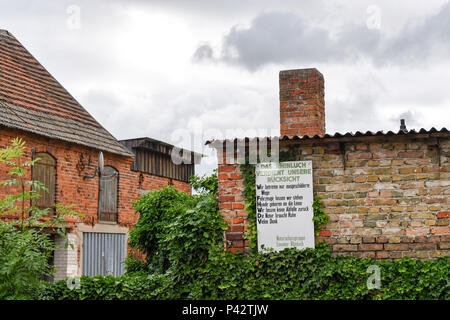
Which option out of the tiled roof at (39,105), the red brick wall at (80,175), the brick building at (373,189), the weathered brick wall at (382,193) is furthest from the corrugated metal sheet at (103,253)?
the weathered brick wall at (382,193)

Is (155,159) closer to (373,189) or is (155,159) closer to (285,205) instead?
(285,205)

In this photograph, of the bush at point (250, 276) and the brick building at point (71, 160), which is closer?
the bush at point (250, 276)

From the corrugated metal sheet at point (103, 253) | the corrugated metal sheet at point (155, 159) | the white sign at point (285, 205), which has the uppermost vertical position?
the corrugated metal sheet at point (155, 159)

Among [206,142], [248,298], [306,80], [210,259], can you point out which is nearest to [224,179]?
[206,142]

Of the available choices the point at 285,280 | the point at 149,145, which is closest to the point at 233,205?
→ the point at 285,280

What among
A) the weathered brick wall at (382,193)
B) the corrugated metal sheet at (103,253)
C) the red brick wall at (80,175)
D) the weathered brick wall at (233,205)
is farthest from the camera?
the corrugated metal sheet at (103,253)

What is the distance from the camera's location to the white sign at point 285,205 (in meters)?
7.78

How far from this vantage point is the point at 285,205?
7.89m

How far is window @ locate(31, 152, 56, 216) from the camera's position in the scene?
14430mm

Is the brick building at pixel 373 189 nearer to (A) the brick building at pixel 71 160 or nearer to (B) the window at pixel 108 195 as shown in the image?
(A) the brick building at pixel 71 160

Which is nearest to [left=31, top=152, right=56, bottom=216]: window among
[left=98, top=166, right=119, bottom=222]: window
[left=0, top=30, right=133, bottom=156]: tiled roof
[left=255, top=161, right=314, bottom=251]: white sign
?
[left=0, top=30, right=133, bottom=156]: tiled roof

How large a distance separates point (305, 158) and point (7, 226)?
433cm

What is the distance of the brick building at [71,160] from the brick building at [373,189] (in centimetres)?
750

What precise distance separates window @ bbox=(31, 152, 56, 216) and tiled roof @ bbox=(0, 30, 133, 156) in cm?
68
